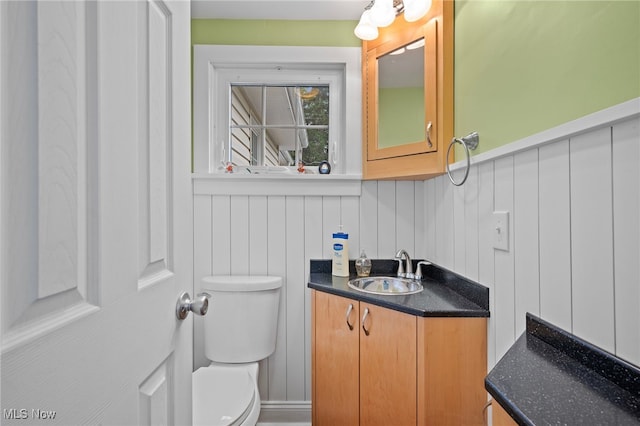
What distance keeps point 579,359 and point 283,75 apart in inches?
71.8

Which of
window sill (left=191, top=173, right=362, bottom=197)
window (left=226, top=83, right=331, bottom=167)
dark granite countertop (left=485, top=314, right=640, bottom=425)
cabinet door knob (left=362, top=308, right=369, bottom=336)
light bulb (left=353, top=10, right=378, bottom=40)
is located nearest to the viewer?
dark granite countertop (left=485, top=314, right=640, bottom=425)

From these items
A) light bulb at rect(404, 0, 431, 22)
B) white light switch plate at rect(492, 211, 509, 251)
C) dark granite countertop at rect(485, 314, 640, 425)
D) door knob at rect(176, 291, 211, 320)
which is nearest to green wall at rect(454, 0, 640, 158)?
light bulb at rect(404, 0, 431, 22)

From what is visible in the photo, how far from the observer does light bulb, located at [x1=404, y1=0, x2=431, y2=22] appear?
138 centimetres

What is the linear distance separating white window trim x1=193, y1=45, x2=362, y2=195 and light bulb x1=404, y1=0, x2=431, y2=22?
40 cm

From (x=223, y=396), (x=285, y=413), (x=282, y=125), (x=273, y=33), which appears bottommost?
(x=285, y=413)

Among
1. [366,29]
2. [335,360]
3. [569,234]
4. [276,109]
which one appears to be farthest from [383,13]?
[335,360]

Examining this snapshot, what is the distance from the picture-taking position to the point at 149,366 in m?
0.60

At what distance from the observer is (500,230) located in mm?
1011

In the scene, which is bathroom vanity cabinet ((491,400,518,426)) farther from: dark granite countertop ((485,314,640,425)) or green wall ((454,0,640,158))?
green wall ((454,0,640,158))

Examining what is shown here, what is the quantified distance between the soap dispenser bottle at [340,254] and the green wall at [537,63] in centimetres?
76

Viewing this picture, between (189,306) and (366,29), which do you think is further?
(366,29)

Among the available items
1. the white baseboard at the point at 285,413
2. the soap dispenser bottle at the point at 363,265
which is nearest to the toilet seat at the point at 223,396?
the white baseboard at the point at 285,413

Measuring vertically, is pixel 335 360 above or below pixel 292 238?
below

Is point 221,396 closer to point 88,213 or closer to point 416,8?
point 88,213
